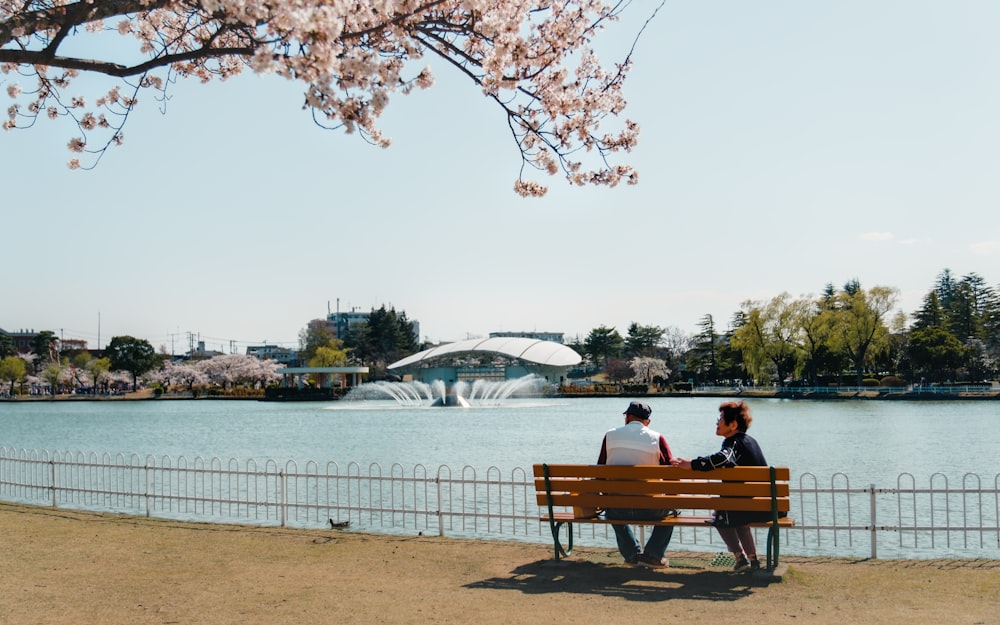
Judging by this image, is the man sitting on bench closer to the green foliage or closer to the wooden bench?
the wooden bench

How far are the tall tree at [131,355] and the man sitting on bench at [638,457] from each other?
108837 millimetres

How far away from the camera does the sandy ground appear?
6.17 m

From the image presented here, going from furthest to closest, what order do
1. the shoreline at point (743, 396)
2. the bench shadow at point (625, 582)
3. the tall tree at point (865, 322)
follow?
the tall tree at point (865, 322) → the shoreline at point (743, 396) → the bench shadow at point (625, 582)

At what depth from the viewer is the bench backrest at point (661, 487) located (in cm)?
704

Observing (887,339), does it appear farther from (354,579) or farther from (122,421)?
(354,579)

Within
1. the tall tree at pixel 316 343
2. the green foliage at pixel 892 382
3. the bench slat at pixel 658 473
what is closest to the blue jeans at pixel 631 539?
the bench slat at pixel 658 473

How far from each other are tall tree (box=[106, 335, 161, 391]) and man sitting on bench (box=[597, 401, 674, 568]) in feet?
357

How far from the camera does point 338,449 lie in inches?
1152

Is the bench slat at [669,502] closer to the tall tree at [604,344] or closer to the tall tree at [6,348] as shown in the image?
the tall tree at [604,344]

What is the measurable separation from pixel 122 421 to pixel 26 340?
383ft

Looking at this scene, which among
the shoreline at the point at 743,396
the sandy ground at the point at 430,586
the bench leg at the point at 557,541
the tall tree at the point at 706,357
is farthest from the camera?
the tall tree at the point at 706,357

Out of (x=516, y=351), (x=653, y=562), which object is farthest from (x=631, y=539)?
(x=516, y=351)

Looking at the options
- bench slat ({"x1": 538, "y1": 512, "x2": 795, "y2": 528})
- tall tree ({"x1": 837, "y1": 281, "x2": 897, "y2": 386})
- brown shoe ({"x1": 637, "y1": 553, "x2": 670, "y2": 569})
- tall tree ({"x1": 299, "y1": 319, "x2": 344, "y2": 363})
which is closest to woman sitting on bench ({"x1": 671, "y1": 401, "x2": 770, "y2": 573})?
bench slat ({"x1": 538, "y1": 512, "x2": 795, "y2": 528})

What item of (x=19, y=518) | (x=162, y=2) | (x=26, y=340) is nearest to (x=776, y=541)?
(x=162, y=2)
